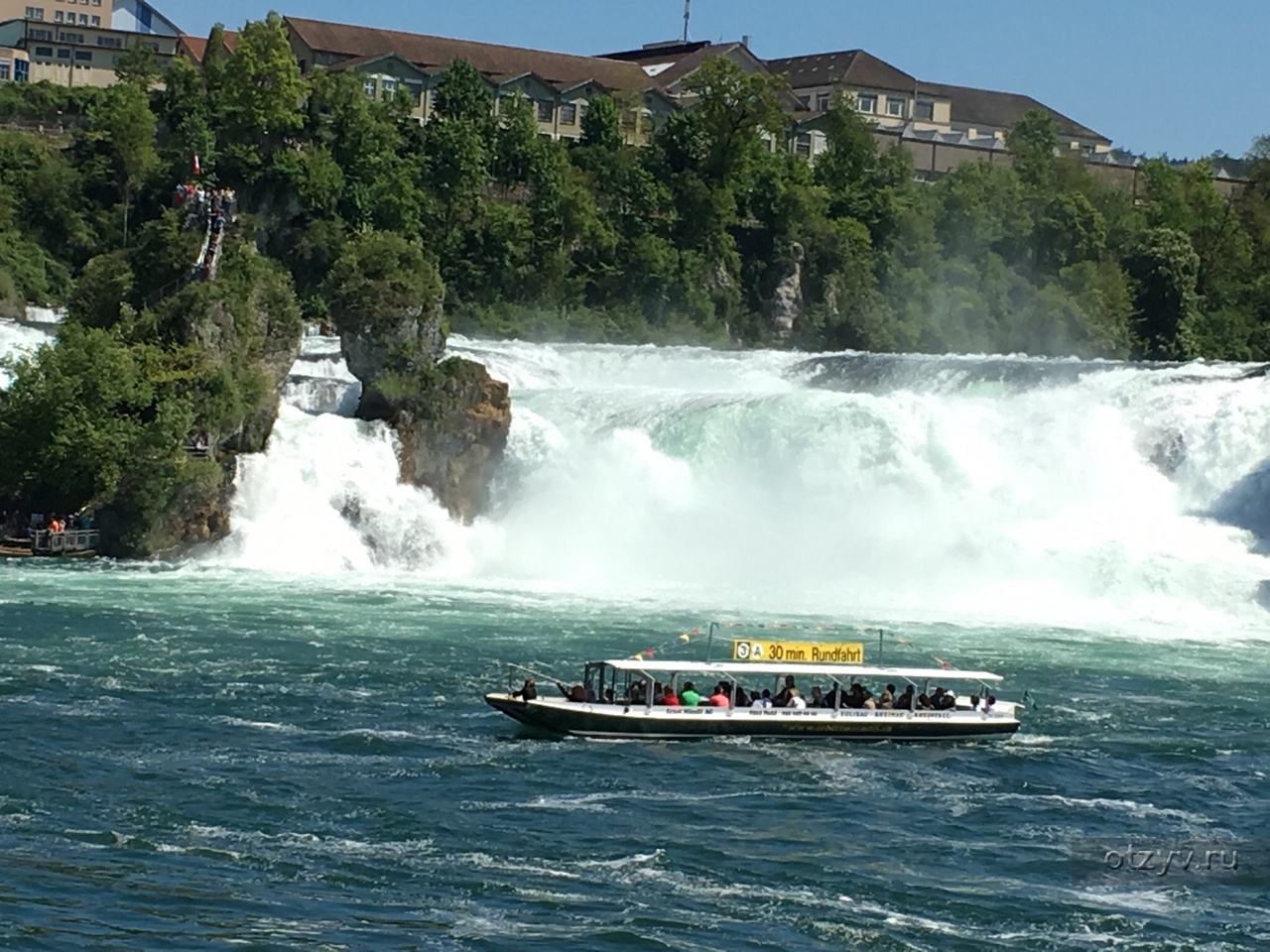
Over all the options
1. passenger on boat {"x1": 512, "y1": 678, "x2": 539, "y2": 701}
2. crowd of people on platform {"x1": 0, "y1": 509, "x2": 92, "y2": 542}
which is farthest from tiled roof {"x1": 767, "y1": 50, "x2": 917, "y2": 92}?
passenger on boat {"x1": 512, "y1": 678, "x2": 539, "y2": 701}

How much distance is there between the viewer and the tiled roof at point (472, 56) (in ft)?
379

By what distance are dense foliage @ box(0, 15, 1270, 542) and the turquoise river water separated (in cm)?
1966

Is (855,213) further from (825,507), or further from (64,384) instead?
(64,384)

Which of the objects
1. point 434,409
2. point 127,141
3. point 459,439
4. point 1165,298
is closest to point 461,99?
point 127,141

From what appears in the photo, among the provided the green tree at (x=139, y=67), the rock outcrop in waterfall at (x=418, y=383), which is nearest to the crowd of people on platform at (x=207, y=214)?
the rock outcrop in waterfall at (x=418, y=383)

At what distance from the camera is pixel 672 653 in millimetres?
46531

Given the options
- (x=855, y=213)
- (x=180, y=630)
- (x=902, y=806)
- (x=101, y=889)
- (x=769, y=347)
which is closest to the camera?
(x=101, y=889)

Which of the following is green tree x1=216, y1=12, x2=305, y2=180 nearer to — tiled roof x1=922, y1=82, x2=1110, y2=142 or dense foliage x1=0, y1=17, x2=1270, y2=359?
dense foliage x1=0, y1=17, x2=1270, y2=359

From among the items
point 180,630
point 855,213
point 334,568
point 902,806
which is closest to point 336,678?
point 180,630

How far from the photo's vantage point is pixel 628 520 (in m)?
64.4

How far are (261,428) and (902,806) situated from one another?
33.0m

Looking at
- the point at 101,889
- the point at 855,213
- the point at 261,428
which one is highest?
the point at 855,213

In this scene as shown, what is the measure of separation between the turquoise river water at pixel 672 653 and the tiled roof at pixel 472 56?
4101cm

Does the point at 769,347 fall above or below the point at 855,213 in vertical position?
below
